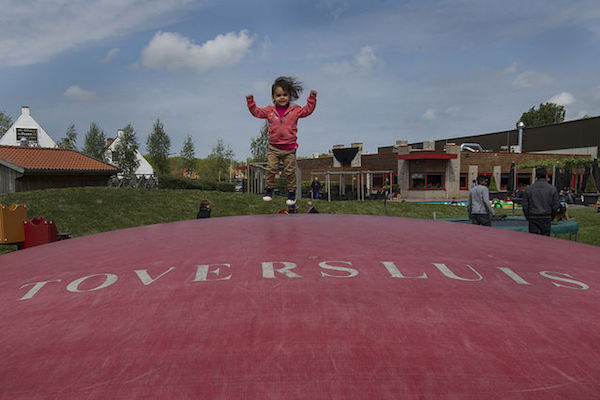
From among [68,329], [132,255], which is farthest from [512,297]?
[132,255]

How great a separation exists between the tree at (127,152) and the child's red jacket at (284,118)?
140 feet

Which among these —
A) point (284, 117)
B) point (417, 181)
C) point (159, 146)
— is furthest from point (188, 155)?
point (284, 117)

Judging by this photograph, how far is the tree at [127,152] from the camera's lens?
46500 mm

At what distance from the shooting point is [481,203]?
956cm

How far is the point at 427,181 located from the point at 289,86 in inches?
1320

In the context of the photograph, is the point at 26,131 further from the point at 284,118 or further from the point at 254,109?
the point at 284,118

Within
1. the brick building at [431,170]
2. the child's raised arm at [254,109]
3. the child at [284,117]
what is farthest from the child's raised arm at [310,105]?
the brick building at [431,170]

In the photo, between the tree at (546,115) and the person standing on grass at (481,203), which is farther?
the tree at (546,115)

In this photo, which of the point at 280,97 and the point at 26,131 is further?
the point at 26,131

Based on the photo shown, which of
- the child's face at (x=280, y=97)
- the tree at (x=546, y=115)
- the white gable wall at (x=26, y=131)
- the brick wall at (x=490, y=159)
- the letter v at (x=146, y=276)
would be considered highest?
the tree at (x=546, y=115)

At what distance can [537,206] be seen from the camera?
326 inches

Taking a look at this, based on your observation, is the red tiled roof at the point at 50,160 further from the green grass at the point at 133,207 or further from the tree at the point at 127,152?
the tree at the point at 127,152

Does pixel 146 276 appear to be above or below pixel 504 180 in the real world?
below

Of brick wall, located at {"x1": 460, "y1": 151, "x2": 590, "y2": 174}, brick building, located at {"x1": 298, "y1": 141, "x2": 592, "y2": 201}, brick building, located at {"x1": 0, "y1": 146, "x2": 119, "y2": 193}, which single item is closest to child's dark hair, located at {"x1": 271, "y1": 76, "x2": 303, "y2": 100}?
brick building, located at {"x1": 0, "y1": 146, "x2": 119, "y2": 193}
